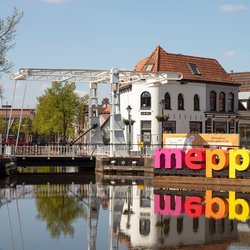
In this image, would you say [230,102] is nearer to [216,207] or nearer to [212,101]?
[212,101]

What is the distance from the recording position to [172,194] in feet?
90.6

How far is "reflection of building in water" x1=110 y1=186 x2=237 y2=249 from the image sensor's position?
16438 millimetres

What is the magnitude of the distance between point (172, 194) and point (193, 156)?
582 centimetres

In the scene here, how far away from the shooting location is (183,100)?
48.2 m

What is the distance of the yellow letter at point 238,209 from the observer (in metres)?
20.4

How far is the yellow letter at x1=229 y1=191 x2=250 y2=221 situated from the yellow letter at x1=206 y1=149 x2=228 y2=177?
5.25 metres

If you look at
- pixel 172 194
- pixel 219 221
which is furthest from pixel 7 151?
pixel 219 221

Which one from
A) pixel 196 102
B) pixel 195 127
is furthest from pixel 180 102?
pixel 195 127

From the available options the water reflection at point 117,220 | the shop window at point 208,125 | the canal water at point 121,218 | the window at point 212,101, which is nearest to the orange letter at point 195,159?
the canal water at point 121,218

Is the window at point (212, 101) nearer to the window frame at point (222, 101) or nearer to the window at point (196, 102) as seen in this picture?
the window frame at point (222, 101)

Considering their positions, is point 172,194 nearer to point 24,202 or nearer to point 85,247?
point 24,202

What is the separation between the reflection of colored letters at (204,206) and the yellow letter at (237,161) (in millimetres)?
3864

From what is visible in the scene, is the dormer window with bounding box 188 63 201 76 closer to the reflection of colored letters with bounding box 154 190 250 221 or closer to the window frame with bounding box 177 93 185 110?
the window frame with bounding box 177 93 185 110

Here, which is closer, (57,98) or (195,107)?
(195,107)
